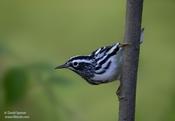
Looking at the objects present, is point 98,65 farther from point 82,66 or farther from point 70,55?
point 70,55

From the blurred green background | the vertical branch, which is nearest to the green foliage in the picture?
the blurred green background

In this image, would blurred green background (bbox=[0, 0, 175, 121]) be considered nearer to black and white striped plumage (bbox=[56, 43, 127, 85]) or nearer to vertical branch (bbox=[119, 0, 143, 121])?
black and white striped plumage (bbox=[56, 43, 127, 85])

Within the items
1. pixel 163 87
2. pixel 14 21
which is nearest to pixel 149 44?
pixel 163 87

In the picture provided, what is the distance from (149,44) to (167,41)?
0.60ft

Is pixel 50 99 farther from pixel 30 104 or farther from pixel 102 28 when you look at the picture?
pixel 102 28

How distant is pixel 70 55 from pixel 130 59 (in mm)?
1305

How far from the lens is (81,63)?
4.80 ft

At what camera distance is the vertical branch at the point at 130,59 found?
127cm

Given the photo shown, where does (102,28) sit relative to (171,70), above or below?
above

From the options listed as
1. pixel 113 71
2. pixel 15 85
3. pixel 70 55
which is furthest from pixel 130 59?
pixel 70 55

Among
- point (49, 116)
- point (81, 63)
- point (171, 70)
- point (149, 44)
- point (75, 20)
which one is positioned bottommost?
point (49, 116)

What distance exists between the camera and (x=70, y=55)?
2.60m

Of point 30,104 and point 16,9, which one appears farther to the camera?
point 16,9

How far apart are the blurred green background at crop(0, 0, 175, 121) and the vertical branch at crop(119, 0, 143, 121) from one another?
24cm
